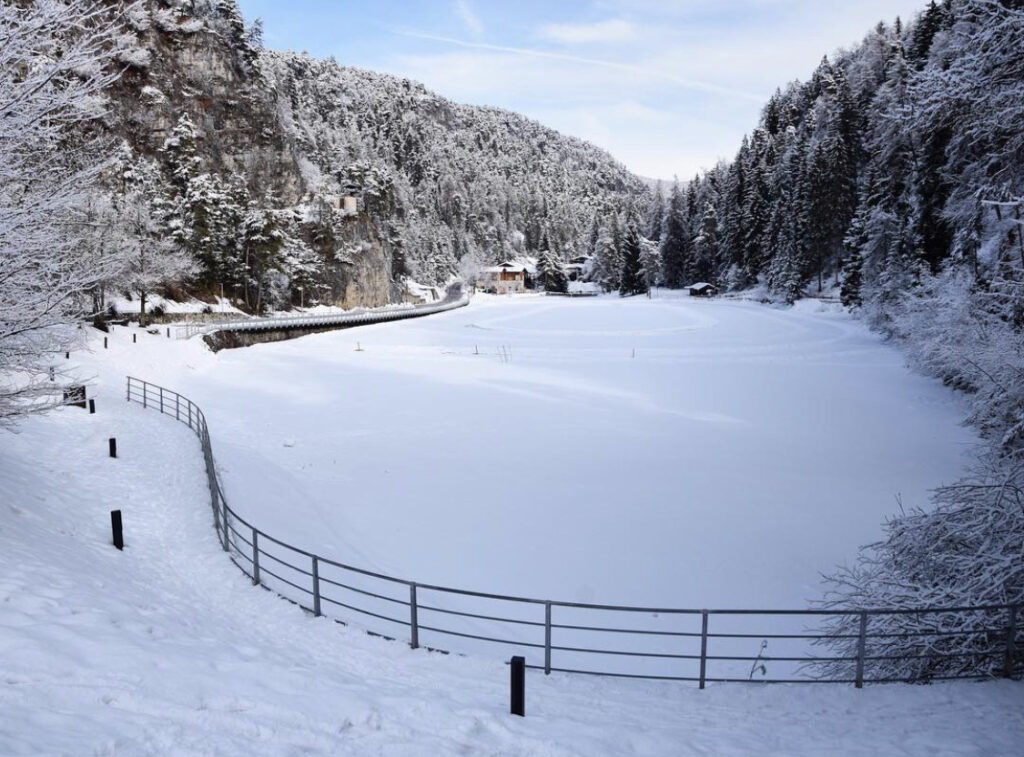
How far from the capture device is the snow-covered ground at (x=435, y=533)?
232 inches

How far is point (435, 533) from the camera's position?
50.0ft

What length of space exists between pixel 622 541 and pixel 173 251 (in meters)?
53.6

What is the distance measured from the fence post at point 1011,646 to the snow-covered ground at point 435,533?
1.01ft

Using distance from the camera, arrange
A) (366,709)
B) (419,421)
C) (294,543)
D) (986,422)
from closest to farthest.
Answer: (366,709), (986,422), (294,543), (419,421)

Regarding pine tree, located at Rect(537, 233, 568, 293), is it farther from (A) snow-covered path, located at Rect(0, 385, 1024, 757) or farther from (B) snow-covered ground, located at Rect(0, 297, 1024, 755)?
(A) snow-covered path, located at Rect(0, 385, 1024, 757)

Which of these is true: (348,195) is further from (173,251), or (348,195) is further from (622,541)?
(622,541)

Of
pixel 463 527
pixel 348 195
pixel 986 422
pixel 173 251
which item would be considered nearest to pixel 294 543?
pixel 463 527

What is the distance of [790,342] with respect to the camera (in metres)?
48.3

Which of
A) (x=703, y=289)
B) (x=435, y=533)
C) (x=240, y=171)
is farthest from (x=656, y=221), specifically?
(x=435, y=533)

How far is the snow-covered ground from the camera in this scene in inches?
232

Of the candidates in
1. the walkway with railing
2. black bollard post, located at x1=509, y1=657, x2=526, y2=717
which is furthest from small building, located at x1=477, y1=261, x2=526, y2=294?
black bollard post, located at x1=509, y1=657, x2=526, y2=717

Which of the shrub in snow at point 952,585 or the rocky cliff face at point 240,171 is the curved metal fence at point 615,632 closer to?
the shrub in snow at point 952,585

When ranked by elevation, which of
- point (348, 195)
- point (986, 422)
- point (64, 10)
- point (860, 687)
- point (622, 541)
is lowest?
point (622, 541)

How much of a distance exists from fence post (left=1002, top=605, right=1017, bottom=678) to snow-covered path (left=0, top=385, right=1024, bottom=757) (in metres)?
0.24
